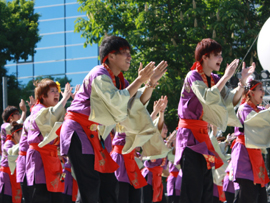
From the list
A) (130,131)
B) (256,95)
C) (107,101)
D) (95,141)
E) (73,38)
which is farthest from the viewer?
(73,38)

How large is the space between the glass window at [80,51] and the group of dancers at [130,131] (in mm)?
11757

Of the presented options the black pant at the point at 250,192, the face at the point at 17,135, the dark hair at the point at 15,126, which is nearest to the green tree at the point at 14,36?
the face at the point at 17,135

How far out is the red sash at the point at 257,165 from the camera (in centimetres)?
452

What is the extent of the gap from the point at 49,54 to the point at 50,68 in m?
0.61

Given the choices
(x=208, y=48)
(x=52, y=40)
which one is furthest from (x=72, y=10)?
(x=208, y=48)

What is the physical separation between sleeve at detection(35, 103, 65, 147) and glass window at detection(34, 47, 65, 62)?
44.5 feet

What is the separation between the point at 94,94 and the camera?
3.20m

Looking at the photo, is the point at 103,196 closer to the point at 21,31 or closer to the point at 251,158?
the point at 251,158

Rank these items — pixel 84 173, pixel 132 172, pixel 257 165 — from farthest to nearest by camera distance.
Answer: pixel 132 172, pixel 257 165, pixel 84 173

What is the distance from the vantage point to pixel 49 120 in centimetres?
420

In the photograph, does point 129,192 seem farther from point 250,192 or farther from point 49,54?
point 49,54

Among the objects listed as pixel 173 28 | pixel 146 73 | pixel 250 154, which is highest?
pixel 173 28

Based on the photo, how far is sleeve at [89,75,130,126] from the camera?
122 inches

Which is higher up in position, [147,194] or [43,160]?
[43,160]
